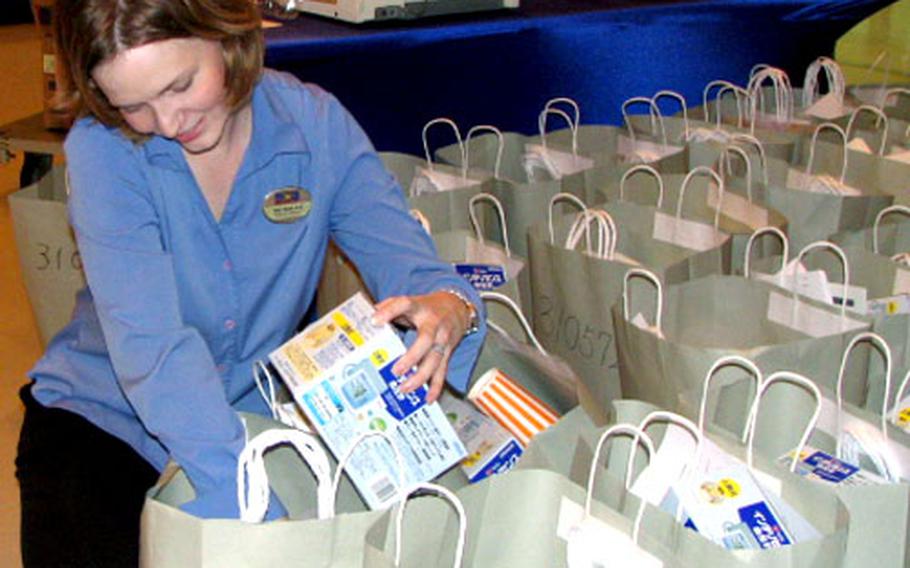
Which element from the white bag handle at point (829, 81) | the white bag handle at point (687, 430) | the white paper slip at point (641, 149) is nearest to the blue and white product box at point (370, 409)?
the white bag handle at point (687, 430)

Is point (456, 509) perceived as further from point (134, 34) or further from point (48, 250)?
point (48, 250)

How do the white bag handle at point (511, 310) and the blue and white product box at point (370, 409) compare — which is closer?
the blue and white product box at point (370, 409)

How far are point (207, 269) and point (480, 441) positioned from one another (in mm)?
381

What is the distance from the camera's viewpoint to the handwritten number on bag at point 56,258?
205cm

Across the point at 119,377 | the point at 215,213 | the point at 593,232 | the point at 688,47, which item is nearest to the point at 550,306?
the point at 593,232

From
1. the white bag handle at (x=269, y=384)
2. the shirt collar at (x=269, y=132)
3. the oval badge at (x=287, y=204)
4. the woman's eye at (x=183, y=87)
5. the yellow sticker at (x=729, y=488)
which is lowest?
the white bag handle at (x=269, y=384)

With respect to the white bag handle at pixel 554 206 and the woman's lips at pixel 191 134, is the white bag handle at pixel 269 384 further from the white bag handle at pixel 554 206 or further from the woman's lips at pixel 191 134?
the white bag handle at pixel 554 206

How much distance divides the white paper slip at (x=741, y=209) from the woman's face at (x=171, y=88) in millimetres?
1005

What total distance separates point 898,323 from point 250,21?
3.01 ft

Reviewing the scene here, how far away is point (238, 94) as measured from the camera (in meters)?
1.34

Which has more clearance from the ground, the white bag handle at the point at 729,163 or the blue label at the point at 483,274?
the white bag handle at the point at 729,163

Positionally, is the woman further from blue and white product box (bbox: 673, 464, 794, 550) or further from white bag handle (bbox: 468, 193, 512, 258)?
white bag handle (bbox: 468, 193, 512, 258)

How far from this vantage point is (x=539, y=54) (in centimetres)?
279

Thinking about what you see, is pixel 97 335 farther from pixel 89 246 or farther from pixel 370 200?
pixel 370 200
